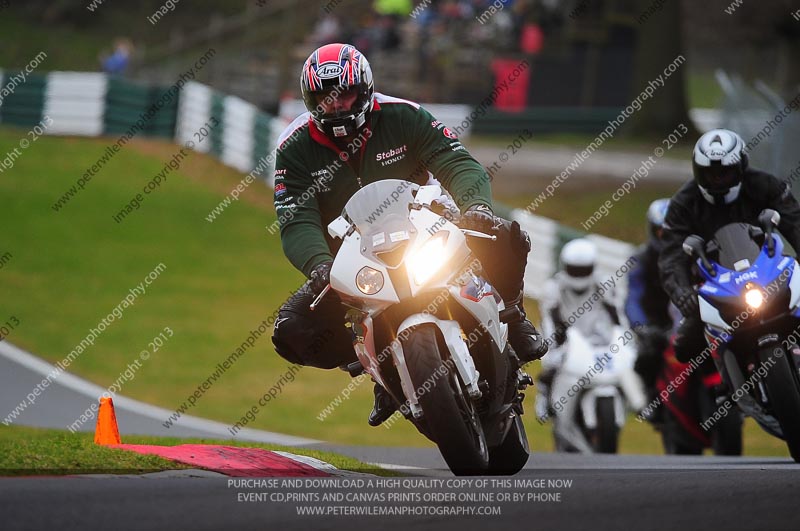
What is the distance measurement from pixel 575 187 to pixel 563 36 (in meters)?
9.34

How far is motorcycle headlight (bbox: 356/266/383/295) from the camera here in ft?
20.6

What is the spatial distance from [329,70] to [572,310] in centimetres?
558

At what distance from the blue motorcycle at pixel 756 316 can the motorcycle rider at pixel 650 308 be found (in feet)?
8.39

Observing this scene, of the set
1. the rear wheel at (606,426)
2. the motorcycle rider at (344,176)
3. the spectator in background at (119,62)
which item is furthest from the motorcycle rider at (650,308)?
the spectator in background at (119,62)

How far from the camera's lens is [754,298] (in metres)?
8.00

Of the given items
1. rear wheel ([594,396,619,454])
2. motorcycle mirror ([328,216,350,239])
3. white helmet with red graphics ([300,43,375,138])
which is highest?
white helmet with red graphics ([300,43,375,138])

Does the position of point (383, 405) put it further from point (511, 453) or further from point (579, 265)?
point (579, 265)

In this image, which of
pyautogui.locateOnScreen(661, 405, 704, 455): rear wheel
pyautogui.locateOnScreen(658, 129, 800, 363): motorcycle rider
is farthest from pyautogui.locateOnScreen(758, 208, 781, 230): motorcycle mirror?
pyautogui.locateOnScreen(661, 405, 704, 455): rear wheel

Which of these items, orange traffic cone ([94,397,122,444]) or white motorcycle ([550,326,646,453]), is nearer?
orange traffic cone ([94,397,122,444])

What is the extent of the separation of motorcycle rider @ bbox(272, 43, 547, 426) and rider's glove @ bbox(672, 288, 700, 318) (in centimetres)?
173

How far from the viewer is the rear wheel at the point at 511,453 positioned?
23.4ft

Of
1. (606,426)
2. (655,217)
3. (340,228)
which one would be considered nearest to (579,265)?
(655,217)

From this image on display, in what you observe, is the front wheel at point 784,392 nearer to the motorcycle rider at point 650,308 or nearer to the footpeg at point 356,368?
the footpeg at point 356,368

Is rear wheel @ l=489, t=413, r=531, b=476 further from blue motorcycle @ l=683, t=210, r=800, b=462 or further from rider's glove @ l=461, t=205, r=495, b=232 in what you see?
blue motorcycle @ l=683, t=210, r=800, b=462
